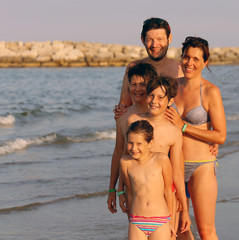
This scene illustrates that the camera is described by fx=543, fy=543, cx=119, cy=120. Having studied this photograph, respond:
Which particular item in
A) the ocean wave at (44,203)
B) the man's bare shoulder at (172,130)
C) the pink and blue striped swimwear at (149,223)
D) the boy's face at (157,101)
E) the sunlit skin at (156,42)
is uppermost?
the sunlit skin at (156,42)

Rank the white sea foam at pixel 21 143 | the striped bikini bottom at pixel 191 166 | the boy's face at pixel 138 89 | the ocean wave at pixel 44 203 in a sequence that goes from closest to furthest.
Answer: the boy's face at pixel 138 89, the striped bikini bottom at pixel 191 166, the ocean wave at pixel 44 203, the white sea foam at pixel 21 143

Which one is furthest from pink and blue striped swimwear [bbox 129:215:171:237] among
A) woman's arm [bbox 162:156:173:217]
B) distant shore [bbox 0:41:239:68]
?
distant shore [bbox 0:41:239:68]

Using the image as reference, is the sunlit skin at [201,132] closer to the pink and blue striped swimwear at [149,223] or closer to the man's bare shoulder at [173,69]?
the man's bare shoulder at [173,69]

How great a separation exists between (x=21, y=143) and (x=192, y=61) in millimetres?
7632

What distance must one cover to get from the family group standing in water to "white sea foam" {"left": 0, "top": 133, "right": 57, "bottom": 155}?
667 cm

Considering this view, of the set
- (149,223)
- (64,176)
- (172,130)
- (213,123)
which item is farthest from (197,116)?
(64,176)

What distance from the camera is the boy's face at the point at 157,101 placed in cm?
365

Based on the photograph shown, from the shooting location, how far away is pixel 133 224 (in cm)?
362

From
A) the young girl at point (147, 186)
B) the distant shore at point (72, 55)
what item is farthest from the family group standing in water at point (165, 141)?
the distant shore at point (72, 55)

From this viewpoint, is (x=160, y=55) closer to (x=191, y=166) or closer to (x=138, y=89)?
(x=138, y=89)

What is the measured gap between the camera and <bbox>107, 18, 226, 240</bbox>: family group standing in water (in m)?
3.61

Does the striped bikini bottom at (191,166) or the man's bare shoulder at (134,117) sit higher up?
the man's bare shoulder at (134,117)

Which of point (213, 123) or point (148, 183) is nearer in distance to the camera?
point (148, 183)

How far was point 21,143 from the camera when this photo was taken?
36.5 ft
